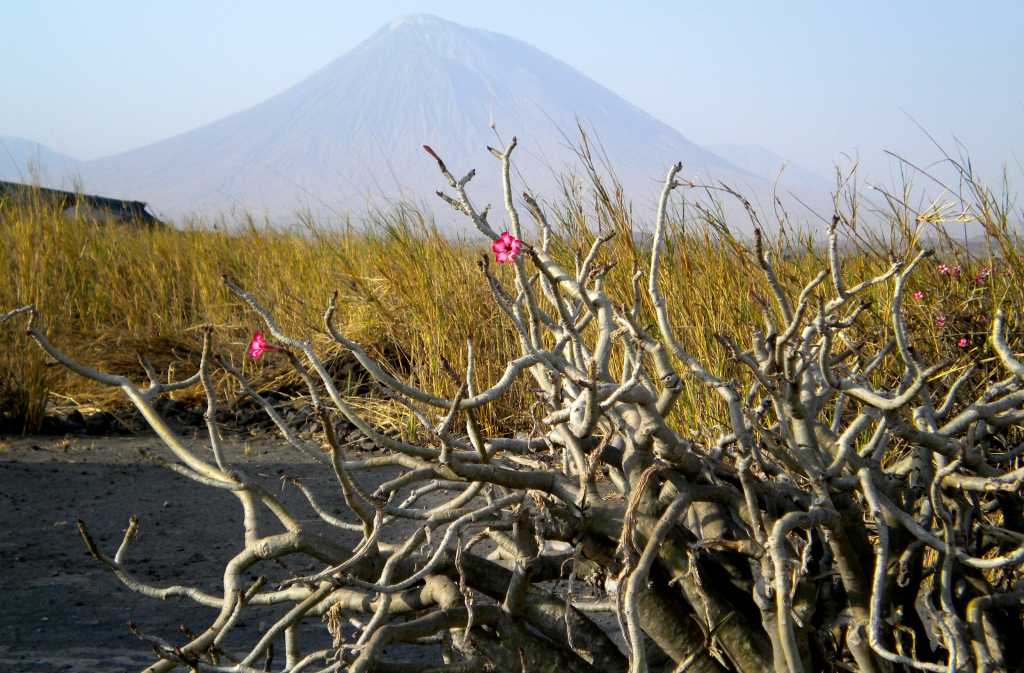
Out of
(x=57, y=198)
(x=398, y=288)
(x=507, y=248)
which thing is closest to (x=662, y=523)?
(x=507, y=248)

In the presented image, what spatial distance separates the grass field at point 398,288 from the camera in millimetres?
3488

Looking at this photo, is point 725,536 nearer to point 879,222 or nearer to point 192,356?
point 879,222

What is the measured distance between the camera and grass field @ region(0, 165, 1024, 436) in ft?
11.4

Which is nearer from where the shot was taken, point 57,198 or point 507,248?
point 507,248

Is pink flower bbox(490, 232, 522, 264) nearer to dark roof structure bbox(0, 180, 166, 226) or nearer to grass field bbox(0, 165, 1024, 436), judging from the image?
grass field bbox(0, 165, 1024, 436)

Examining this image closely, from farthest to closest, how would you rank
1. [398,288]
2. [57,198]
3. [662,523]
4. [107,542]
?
[57,198] < [398,288] < [107,542] < [662,523]

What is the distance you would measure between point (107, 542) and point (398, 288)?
2319 millimetres

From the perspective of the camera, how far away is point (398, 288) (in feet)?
17.4

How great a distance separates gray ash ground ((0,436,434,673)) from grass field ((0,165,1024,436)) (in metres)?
0.53

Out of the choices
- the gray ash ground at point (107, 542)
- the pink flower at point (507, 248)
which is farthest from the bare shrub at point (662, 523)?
the gray ash ground at point (107, 542)

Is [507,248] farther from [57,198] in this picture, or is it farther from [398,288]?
[57,198]

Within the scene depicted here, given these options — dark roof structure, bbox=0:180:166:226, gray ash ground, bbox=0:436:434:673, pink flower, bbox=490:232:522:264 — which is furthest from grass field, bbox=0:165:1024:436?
pink flower, bbox=490:232:522:264

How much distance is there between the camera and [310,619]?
8.64ft

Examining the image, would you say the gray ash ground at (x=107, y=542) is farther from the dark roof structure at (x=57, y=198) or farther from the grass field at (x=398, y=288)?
the dark roof structure at (x=57, y=198)
